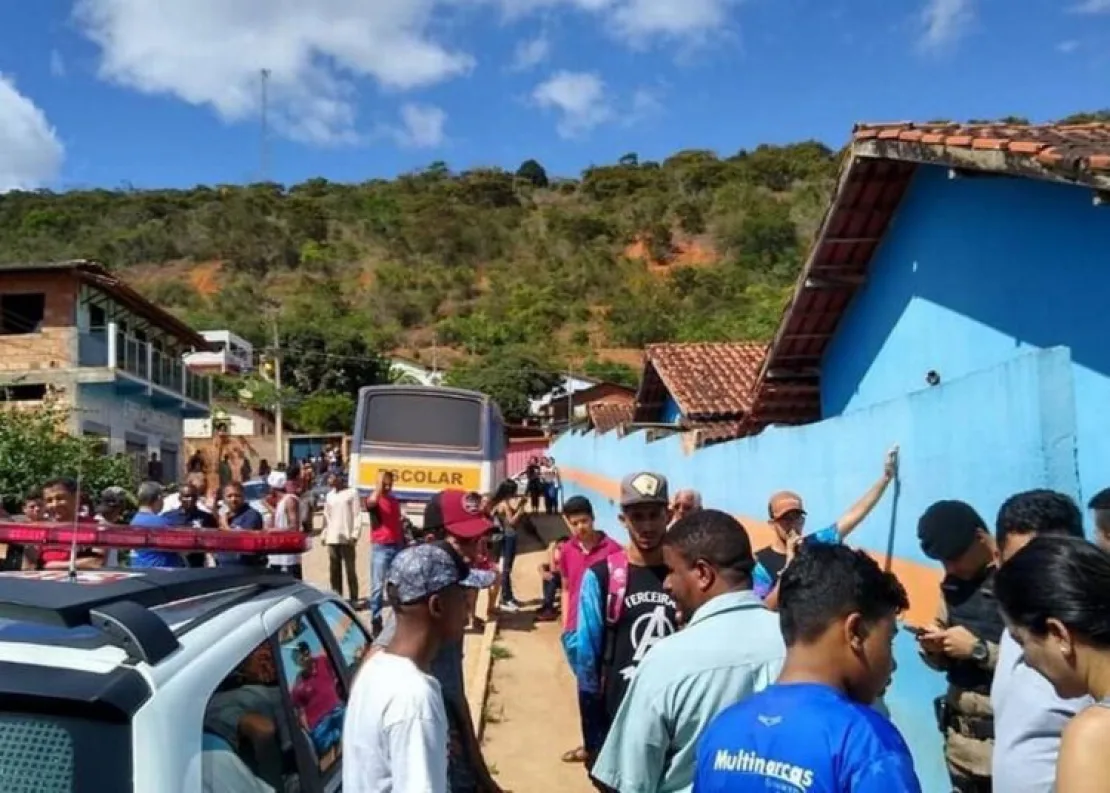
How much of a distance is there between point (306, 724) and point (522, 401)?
4864 centimetres

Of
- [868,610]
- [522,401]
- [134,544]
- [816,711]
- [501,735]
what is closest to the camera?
[816,711]

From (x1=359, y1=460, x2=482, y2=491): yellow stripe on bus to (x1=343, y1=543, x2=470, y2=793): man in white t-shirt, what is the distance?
45.0 feet

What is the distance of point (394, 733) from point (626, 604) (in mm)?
1669

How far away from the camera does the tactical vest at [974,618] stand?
359 cm

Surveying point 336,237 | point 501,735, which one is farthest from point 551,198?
point 501,735

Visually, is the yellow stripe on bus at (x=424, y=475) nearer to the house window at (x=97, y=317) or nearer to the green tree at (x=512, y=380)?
the house window at (x=97, y=317)

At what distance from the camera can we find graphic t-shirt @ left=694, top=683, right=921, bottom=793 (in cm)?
195

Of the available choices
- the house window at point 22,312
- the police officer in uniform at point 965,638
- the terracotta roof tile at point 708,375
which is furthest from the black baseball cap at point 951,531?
the house window at point 22,312

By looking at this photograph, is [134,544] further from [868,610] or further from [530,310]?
[530,310]

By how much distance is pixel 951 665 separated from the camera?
11.9 feet

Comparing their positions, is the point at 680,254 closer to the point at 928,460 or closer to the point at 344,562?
the point at 344,562

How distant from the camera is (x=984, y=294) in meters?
7.77

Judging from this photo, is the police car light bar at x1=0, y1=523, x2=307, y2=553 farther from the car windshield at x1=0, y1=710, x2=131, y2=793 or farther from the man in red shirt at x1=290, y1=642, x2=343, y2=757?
the car windshield at x1=0, y1=710, x2=131, y2=793

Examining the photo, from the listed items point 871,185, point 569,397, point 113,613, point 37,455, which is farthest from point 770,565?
point 569,397
